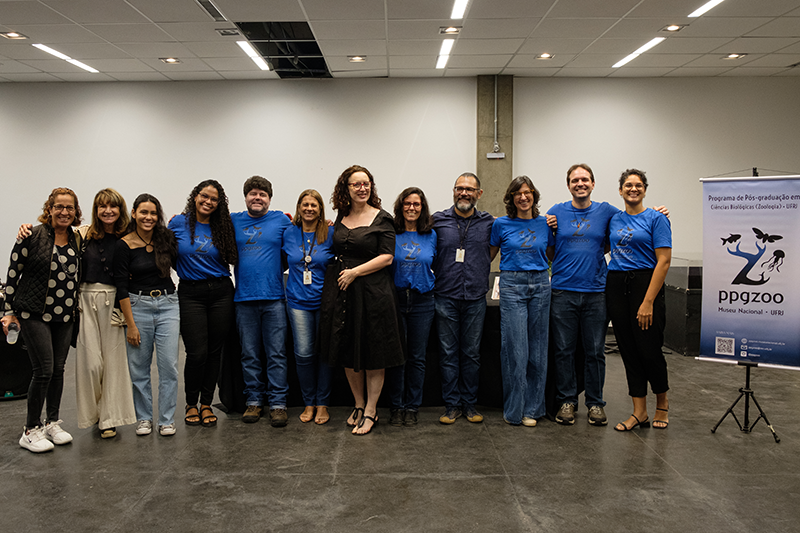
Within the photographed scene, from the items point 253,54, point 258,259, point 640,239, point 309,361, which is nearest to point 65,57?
point 253,54

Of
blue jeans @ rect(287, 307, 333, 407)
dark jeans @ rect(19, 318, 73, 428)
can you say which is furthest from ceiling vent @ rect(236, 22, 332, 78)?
dark jeans @ rect(19, 318, 73, 428)

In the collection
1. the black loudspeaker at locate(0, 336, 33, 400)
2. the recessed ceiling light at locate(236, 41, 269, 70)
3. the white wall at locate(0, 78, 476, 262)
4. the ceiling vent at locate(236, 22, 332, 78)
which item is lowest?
the black loudspeaker at locate(0, 336, 33, 400)

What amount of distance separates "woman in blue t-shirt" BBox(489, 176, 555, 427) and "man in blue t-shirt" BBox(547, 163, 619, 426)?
99mm

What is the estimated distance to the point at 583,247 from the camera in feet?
11.5

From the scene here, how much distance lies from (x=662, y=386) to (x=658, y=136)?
5.07 meters

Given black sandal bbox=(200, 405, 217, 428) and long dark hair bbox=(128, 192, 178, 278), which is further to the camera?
black sandal bbox=(200, 405, 217, 428)

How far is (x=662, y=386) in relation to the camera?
11.5 ft

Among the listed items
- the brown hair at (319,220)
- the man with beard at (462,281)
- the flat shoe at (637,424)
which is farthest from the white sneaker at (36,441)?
the flat shoe at (637,424)

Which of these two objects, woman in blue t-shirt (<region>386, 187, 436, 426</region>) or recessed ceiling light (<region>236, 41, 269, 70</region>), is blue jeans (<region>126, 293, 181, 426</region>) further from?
recessed ceiling light (<region>236, 41, 269, 70</region>)

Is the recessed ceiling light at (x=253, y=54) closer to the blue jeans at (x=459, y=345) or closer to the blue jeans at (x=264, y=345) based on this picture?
the blue jeans at (x=264, y=345)

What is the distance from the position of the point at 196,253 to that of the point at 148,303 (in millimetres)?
417

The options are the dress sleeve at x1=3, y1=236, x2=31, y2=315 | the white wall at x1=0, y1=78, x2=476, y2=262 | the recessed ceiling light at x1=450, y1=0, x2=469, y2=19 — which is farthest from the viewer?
the white wall at x1=0, y1=78, x2=476, y2=262

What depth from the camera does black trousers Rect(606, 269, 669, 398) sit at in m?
3.39

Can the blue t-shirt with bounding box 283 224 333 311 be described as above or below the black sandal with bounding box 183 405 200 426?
above
